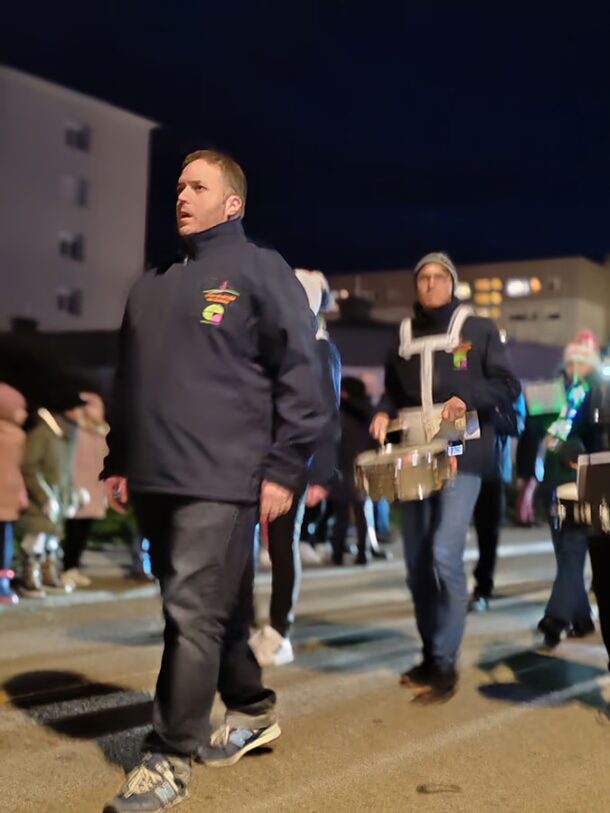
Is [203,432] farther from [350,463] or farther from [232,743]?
[350,463]

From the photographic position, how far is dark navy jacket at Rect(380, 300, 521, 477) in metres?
5.50

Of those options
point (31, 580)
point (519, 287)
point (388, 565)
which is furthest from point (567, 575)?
point (519, 287)

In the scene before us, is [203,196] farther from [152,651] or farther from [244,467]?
[152,651]

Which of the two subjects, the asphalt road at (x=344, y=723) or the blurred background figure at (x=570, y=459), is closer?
the asphalt road at (x=344, y=723)

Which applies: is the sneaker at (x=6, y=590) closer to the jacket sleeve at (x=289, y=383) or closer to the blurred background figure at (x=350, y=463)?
the blurred background figure at (x=350, y=463)

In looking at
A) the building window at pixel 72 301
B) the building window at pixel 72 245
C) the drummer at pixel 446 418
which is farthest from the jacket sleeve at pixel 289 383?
the building window at pixel 72 245

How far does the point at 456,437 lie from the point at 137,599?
4.32m

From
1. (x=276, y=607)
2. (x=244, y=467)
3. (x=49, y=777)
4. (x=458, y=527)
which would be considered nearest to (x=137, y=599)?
(x=276, y=607)

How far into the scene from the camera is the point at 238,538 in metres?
3.80

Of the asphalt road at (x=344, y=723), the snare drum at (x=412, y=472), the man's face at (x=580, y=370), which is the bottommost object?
the asphalt road at (x=344, y=723)

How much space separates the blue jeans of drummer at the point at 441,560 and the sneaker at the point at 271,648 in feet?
2.91

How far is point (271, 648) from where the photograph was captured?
19.8ft

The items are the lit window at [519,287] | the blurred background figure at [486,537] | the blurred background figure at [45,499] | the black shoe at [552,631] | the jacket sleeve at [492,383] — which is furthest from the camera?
the lit window at [519,287]

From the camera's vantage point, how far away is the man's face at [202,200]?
3.90m
